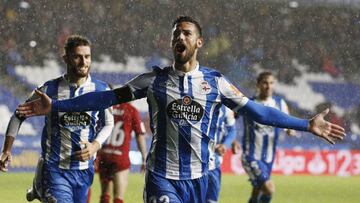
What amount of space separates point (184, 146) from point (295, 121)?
2.56ft

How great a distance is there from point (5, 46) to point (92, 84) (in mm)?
14895

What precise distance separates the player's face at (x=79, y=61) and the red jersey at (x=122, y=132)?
2.83 metres

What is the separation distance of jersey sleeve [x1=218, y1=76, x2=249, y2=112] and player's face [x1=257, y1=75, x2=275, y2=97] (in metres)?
5.05

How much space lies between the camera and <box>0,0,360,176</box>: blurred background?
20.9 metres

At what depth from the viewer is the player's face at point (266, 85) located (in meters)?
11.4

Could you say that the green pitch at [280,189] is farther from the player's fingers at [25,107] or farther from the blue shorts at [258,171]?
the player's fingers at [25,107]

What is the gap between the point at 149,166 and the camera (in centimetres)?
635

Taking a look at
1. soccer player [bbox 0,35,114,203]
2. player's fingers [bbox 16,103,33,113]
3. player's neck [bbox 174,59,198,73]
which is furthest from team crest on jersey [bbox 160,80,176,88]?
soccer player [bbox 0,35,114,203]

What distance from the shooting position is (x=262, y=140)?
38.7 feet

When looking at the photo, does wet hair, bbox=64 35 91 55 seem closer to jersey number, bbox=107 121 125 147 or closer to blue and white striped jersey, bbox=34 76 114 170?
blue and white striped jersey, bbox=34 76 114 170

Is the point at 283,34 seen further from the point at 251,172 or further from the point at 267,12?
the point at 251,172

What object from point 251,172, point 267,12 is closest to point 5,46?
point 267,12

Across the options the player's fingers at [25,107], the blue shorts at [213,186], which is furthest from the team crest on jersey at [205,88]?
the blue shorts at [213,186]

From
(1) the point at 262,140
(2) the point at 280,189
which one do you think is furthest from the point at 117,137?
(2) the point at 280,189
